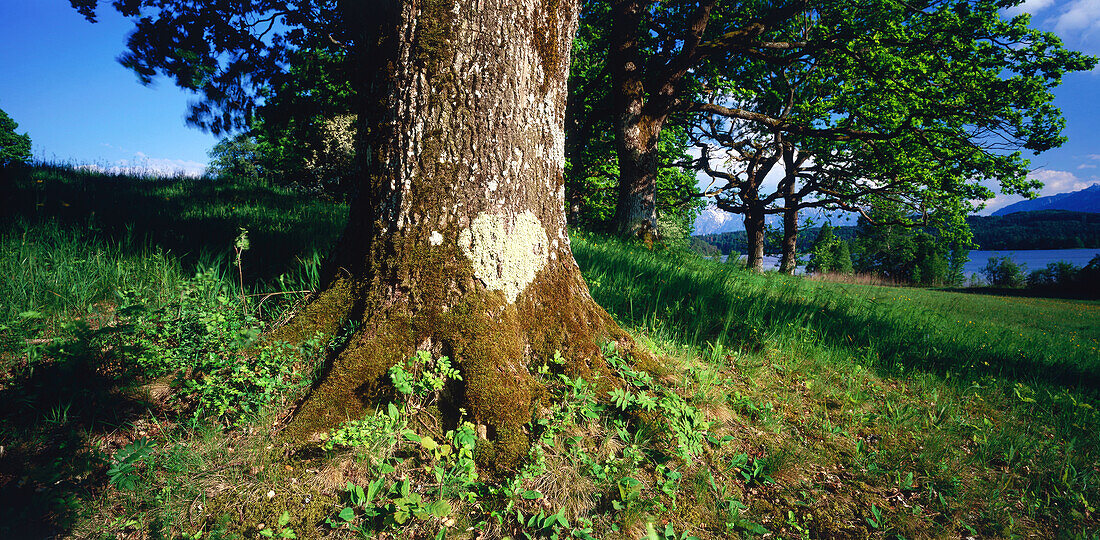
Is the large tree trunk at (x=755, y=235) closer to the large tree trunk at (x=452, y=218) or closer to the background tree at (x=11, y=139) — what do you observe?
the large tree trunk at (x=452, y=218)

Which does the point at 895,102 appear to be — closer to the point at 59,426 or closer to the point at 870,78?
the point at 870,78

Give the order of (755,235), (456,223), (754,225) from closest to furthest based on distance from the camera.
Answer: (456,223), (754,225), (755,235)

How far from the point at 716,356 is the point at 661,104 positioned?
6252 mm

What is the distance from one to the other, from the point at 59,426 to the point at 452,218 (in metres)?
2.01

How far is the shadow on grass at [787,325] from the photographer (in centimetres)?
358

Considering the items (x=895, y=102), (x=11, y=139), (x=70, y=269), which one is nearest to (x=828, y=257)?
(x=895, y=102)

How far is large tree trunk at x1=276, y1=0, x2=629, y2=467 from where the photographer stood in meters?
2.08

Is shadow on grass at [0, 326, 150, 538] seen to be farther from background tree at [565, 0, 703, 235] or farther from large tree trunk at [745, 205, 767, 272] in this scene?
large tree trunk at [745, 205, 767, 272]

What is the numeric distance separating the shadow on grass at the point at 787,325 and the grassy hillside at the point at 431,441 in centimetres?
26

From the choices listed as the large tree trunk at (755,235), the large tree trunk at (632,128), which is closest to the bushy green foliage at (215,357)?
the large tree trunk at (632,128)

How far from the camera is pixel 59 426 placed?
180cm

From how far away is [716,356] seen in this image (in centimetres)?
303

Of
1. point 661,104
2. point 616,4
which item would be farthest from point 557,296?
point 616,4

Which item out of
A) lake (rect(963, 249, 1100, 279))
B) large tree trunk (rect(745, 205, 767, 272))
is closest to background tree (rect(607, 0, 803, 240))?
large tree trunk (rect(745, 205, 767, 272))
